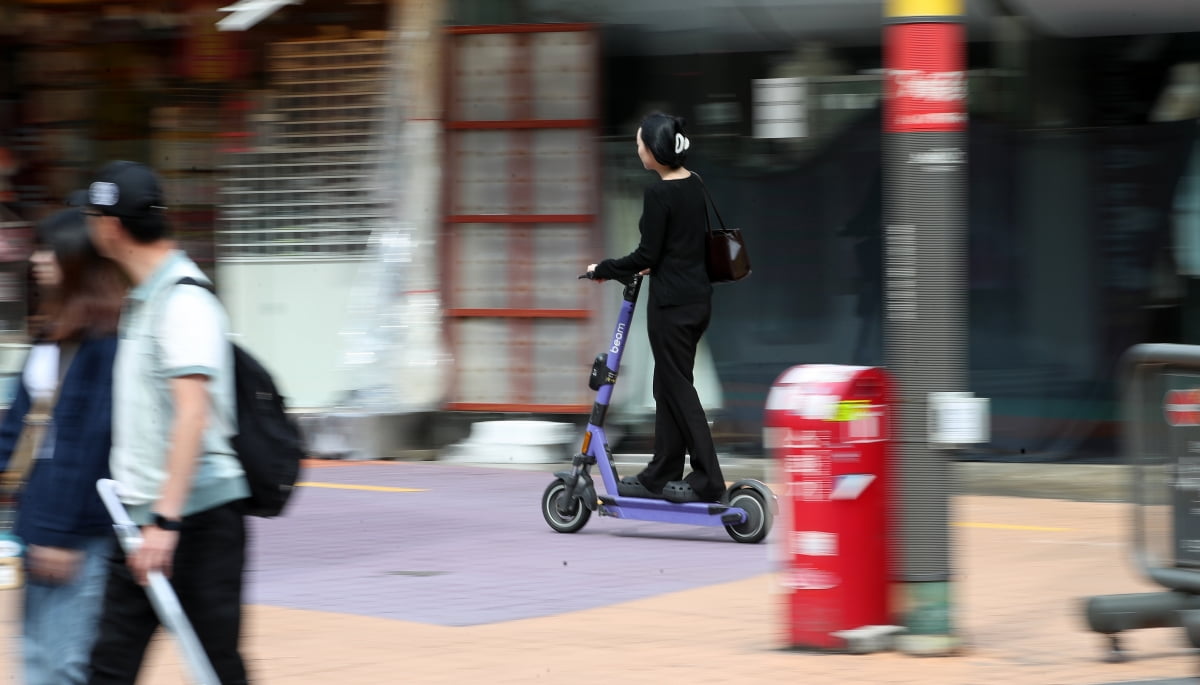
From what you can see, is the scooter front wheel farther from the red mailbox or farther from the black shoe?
the red mailbox

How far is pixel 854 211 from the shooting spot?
40.4ft

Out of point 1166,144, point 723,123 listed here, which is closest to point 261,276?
point 723,123

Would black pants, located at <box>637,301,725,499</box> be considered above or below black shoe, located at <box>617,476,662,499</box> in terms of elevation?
above

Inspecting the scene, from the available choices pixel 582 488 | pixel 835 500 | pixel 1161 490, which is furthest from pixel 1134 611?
pixel 582 488

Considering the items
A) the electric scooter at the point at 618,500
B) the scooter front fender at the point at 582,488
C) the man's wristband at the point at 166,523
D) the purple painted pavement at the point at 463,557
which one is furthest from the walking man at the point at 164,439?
the scooter front fender at the point at 582,488

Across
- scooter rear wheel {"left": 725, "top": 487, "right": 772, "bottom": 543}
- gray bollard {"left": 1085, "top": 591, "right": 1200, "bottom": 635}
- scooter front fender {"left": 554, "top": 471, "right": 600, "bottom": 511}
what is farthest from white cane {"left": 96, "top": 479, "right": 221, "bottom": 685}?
scooter front fender {"left": 554, "top": 471, "right": 600, "bottom": 511}

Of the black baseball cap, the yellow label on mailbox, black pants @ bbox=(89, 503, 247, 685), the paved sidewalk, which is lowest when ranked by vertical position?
the paved sidewalk

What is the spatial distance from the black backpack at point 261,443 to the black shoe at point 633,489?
4841 millimetres

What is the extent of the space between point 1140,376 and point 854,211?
6.03 m

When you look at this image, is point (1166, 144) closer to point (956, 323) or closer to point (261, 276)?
point (956, 323)

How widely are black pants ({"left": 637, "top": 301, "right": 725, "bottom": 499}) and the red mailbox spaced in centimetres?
239

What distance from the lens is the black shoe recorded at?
927cm

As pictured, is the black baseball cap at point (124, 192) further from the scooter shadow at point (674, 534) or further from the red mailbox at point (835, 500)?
the scooter shadow at point (674, 534)

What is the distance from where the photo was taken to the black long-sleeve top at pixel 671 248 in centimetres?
908
